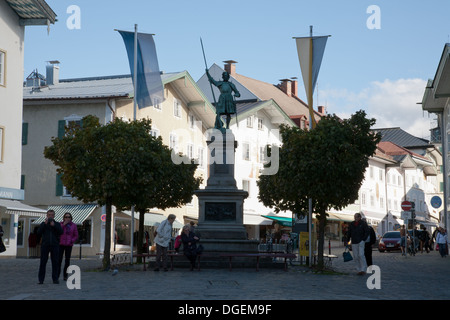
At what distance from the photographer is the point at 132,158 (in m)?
21.5

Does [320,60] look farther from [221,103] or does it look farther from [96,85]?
[96,85]

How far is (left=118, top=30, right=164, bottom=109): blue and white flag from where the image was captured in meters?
28.1

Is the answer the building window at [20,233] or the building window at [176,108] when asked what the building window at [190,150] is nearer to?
the building window at [176,108]

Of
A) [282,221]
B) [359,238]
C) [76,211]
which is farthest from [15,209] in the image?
[282,221]

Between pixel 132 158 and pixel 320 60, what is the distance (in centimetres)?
730

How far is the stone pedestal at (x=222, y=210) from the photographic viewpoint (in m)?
22.6

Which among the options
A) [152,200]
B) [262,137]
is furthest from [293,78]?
[152,200]

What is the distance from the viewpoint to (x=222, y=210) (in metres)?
23.1

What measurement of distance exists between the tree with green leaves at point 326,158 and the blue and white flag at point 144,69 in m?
7.93

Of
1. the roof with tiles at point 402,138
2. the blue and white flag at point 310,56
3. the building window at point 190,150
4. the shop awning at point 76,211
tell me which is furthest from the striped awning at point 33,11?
the roof with tiles at point 402,138

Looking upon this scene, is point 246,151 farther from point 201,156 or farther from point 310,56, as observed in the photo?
point 310,56

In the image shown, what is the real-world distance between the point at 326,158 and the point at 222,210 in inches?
167

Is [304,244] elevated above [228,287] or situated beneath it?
elevated above

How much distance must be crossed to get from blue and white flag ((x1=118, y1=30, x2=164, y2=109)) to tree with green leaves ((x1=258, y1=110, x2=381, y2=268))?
7933 mm
